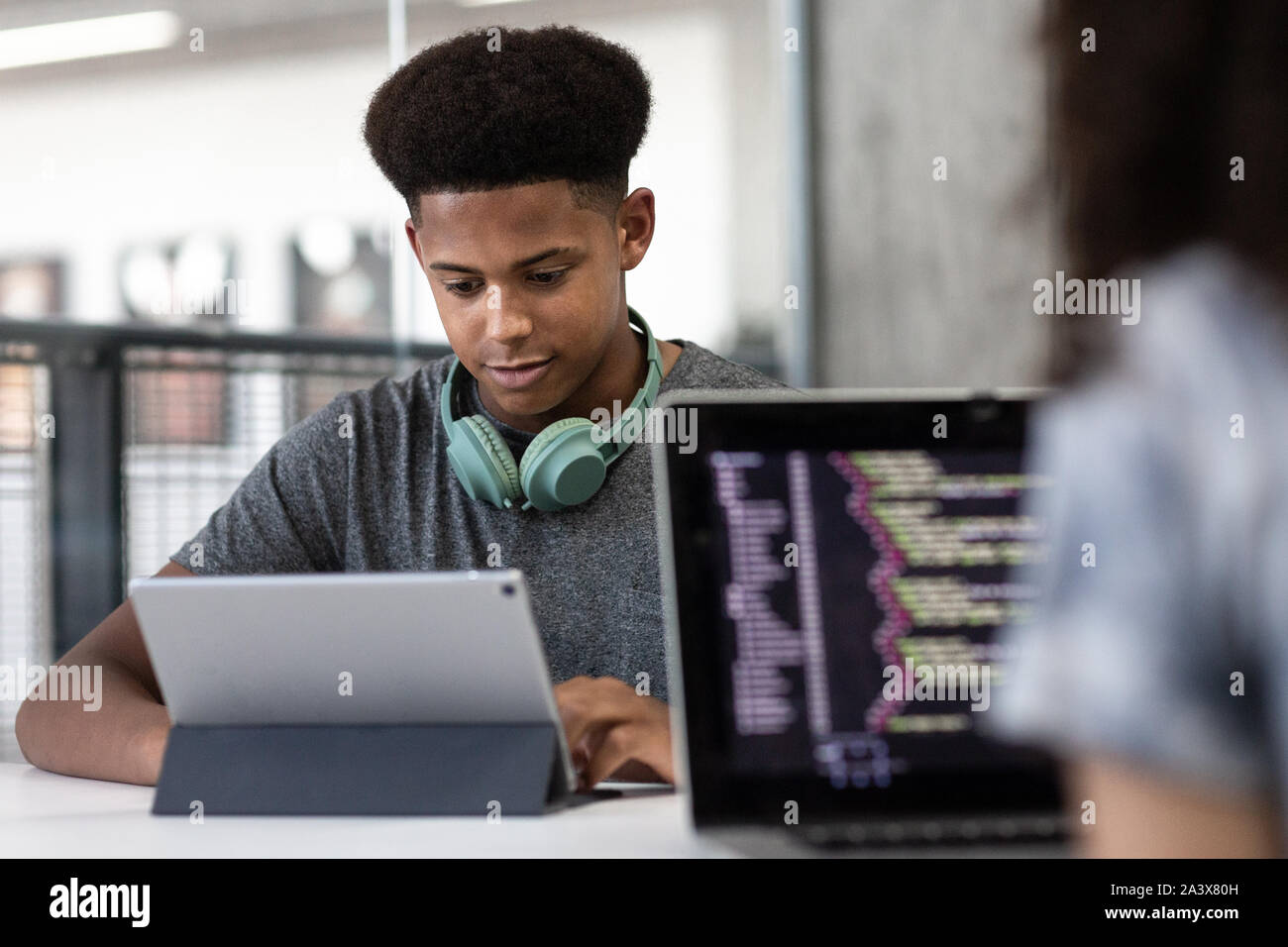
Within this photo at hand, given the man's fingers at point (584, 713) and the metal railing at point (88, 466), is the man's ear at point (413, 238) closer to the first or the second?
the man's fingers at point (584, 713)

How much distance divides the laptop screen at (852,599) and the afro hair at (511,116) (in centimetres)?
66

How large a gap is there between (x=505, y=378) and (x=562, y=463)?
113 millimetres

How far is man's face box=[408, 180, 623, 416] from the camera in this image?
1395 millimetres

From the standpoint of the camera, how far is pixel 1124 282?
421 millimetres

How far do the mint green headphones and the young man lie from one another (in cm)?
1

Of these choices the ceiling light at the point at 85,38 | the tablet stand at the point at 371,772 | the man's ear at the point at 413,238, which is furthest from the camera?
the ceiling light at the point at 85,38

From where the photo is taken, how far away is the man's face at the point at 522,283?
1.39 metres

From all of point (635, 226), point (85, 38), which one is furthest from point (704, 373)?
point (85, 38)

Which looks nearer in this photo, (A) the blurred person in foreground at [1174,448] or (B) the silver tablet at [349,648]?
(A) the blurred person in foreground at [1174,448]

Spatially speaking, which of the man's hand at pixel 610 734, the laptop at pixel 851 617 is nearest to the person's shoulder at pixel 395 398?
the man's hand at pixel 610 734

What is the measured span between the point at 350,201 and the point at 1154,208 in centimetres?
297

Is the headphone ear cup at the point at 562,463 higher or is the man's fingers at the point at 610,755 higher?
the headphone ear cup at the point at 562,463
